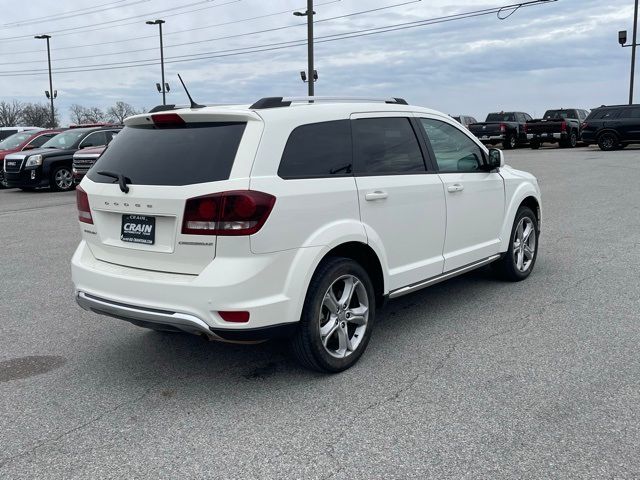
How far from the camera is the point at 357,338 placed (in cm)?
437

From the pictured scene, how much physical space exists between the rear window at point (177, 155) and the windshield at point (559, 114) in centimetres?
3082

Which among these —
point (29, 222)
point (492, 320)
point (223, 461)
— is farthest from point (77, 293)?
point (29, 222)

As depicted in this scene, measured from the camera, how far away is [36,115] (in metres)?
78.4

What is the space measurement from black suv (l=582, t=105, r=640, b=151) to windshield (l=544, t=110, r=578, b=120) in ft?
16.6

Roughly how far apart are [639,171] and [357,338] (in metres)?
16.3

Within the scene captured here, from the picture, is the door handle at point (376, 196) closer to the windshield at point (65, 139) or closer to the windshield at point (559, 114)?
the windshield at point (65, 139)

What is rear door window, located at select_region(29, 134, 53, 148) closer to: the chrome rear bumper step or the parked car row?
the chrome rear bumper step

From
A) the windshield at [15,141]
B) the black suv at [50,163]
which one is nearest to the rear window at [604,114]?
the black suv at [50,163]

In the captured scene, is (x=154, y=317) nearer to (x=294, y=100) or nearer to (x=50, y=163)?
(x=294, y=100)

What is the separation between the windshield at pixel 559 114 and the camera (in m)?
32.0

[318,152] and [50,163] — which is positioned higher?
[318,152]

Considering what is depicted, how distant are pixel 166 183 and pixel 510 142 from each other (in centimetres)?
3036

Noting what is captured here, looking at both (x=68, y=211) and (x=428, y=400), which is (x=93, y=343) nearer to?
(x=428, y=400)

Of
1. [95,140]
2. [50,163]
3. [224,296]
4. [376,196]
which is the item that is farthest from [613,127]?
[224,296]
